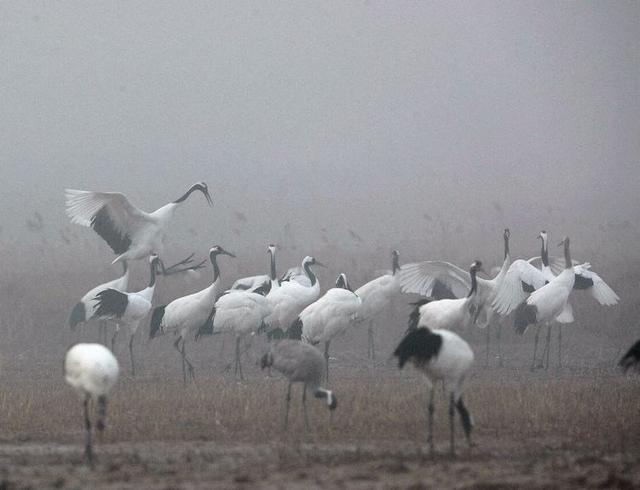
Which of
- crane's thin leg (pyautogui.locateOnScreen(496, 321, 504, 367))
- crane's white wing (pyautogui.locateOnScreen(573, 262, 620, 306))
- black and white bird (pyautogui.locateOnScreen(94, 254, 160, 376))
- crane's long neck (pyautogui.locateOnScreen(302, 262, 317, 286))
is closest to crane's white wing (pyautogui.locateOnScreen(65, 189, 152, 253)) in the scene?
black and white bird (pyautogui.locateOnScreen(94, 254, 160, 376))

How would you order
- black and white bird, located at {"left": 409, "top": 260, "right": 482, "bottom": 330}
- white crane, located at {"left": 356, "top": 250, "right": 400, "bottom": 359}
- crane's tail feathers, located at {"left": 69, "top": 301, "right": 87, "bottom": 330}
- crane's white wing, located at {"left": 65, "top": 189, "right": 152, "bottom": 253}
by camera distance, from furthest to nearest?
crane's tail feathers, located at {"left": 69, "top": 301, "right": 87, "bottom": 330}
crane's white wing, located at {"left": 65, "top": 189, "right": 152, "bottom": 253}
white crane, located at {"left": 356, "top": 250, "right": 400, "bottom": 359}
black and white bird, located at {"left": 409, "top": 260, "right": 482, "bottom": 330}

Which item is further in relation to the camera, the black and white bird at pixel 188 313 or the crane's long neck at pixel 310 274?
the crane's long neck at pixel 310 274

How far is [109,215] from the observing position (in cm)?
1683

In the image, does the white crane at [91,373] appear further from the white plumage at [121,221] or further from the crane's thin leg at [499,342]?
the crane's thin leg at [499,342]

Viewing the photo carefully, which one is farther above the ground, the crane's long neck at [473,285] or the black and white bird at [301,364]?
the crane's long neck at [473,285]

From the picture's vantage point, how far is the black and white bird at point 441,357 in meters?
9.19

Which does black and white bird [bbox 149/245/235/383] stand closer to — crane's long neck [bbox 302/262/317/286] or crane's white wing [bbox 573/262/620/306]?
crane's long neck [bbox 302/262/317/286]

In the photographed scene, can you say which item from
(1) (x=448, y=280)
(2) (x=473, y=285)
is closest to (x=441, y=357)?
(2) (x=473, y=285)

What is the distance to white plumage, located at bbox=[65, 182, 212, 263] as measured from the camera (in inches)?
651

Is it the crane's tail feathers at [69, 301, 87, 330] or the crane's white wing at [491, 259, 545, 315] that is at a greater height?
the crane's white wing at [491, 259, 545, 315]

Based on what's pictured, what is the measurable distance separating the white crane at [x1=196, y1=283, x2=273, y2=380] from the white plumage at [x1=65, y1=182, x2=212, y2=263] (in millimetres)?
1745

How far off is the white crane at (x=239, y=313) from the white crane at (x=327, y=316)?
30.7 inches

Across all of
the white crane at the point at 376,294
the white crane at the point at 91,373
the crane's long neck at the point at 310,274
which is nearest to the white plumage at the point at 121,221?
the crane's long neck at the point at 310,274

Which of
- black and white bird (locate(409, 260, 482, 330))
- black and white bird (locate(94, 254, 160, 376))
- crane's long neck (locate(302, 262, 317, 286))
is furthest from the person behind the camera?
crane's long neck (locate(302, 262, 317, 286))
